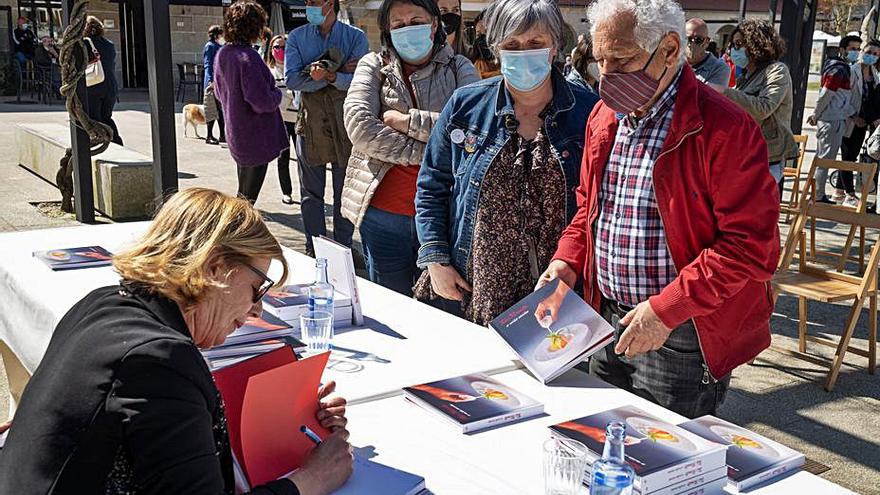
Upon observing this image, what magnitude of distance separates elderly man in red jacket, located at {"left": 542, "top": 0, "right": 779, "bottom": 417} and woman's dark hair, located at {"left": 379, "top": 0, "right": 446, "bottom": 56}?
1270mm

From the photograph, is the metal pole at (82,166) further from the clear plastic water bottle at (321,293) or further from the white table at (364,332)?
the clear plastic water bottle at (321,293)

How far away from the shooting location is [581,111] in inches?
114

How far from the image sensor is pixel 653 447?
1835mm

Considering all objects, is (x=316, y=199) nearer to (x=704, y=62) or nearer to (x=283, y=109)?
(x=283, y=109)

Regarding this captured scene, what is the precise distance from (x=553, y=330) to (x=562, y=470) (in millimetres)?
804

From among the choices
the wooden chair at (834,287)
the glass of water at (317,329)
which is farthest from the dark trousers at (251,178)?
the glass of water at (317,329)

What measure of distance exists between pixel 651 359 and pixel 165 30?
4834mm

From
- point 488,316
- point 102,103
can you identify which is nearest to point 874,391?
point 488,316

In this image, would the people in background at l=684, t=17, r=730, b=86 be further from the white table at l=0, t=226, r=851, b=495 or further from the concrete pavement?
the white table at l=0, t=226, r=851, b=495

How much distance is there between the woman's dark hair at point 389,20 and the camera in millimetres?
3598

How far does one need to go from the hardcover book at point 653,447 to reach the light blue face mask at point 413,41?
1981 millimetres

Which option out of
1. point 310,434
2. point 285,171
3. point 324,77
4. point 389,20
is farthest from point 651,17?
point 285,171

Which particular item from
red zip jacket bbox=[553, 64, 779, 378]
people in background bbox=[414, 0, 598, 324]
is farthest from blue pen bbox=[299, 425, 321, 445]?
people in background bbox=[414, 0, 598, 324]

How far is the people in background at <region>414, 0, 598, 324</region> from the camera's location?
282 centimetres
